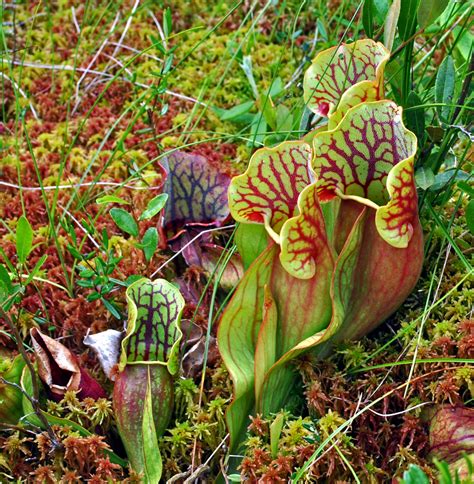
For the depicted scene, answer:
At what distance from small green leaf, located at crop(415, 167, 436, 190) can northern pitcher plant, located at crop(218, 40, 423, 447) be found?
102mm

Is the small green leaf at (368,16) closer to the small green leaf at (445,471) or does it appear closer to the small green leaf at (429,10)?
the small green leaf at (429,10)

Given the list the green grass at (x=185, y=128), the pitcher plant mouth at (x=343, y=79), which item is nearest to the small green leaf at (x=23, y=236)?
the green grass at (x=185, y=128)

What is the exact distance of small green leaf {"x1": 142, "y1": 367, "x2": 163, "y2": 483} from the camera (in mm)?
1401

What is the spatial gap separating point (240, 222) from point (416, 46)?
4.19ft

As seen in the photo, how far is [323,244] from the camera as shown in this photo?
1.43 metres

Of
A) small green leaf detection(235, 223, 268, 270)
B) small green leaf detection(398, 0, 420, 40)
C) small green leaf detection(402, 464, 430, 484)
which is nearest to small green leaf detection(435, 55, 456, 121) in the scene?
small green leaf detection(398, 0, 420, 40)

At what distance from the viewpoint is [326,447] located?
4.61 ft

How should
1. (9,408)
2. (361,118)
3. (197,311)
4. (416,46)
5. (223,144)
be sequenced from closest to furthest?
(361,118), (9,408), (197,311), (223,144), (416,46)

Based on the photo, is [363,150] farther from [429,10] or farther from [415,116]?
[429,10]

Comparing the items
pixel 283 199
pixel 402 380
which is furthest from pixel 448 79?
pixel 402 380

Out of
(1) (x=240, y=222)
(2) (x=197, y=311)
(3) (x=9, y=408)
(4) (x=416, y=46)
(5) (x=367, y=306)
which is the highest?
(4) (x=416, y=46)

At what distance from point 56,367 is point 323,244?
2.18 ft

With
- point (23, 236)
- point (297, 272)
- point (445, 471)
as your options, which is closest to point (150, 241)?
point (23, 236)

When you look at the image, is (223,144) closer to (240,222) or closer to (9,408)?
(240,222)
